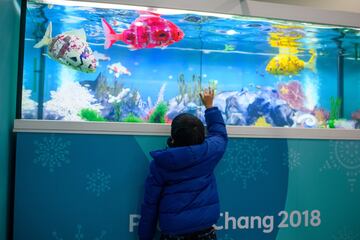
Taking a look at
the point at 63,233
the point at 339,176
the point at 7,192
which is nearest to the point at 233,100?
the point at 339,176

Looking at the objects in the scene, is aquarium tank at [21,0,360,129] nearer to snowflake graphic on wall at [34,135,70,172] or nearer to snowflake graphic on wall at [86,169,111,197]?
snowflake graphic on wall at [34,135,70,172]

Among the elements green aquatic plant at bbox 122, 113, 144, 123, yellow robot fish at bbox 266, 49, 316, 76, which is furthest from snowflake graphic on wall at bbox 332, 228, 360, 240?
green aquatic plant at bbox 122, 113, 144, 123

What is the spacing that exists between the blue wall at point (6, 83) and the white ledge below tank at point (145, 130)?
0.12 metres

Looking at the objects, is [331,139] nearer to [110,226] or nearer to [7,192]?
[110,226]

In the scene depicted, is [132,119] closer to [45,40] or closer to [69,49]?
[69,49]

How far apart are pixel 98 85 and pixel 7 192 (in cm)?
94

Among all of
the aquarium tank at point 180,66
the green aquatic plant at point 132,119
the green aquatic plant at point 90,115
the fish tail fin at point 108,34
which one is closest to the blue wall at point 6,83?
the aquarium tank at point 180,66

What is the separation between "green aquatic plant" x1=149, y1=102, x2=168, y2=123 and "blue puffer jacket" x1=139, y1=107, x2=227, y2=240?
538mm

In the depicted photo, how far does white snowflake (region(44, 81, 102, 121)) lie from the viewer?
7.37 feet

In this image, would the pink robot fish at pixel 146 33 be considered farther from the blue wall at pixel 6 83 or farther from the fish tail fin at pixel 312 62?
the fish tail fin at pixel 312 62

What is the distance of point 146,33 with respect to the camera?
2.47 meters

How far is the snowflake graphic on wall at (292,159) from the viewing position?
240 centimetres

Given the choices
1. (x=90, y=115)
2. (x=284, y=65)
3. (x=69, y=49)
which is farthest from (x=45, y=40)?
(x=284, y=65)

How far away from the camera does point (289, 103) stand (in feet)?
9.14
